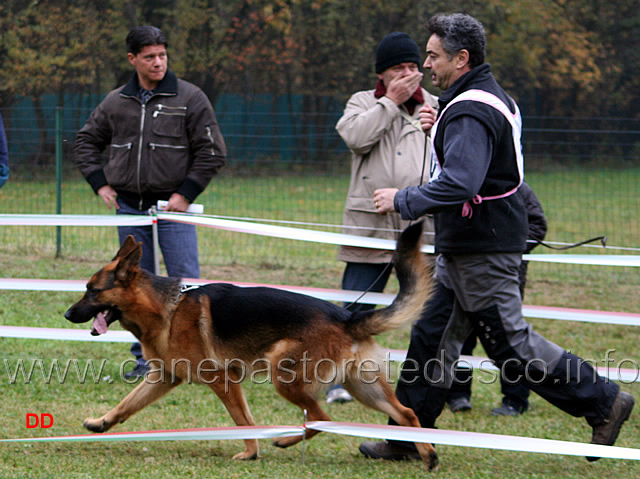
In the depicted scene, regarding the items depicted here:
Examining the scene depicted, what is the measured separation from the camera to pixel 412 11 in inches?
914

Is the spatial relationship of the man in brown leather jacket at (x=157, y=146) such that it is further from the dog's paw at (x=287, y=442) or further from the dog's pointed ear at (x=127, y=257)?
the dog's paw at (x=287, y=442)

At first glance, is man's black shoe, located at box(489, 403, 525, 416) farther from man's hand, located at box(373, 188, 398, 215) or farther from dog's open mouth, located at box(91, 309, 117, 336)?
dog's open mouth, located at box(91, 309, 117, 336)

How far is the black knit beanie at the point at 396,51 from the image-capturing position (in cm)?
474

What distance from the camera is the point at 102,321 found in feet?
13.3

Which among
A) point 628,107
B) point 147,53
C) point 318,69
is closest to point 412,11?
point 318,69

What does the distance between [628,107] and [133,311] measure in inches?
916

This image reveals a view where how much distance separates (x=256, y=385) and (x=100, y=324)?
1.69m

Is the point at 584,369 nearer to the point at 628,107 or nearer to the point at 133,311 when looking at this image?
the point at 133,311

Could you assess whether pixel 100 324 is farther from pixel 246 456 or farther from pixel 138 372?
pixel 138 372

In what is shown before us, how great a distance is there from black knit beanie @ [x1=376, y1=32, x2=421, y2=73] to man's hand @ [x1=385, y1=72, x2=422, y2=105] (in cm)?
10

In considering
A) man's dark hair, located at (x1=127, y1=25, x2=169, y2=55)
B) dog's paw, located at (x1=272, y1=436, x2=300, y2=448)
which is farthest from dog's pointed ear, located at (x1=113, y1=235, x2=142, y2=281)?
man's dark hair, located at (x1=127, y1=25, x2=169, y2=55)

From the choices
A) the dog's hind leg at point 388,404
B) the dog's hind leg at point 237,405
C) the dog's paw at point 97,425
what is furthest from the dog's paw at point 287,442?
the dog's paw at point 97,425

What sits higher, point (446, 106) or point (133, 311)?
point (446, 106)

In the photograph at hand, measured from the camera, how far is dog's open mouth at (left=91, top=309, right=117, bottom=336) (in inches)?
159
